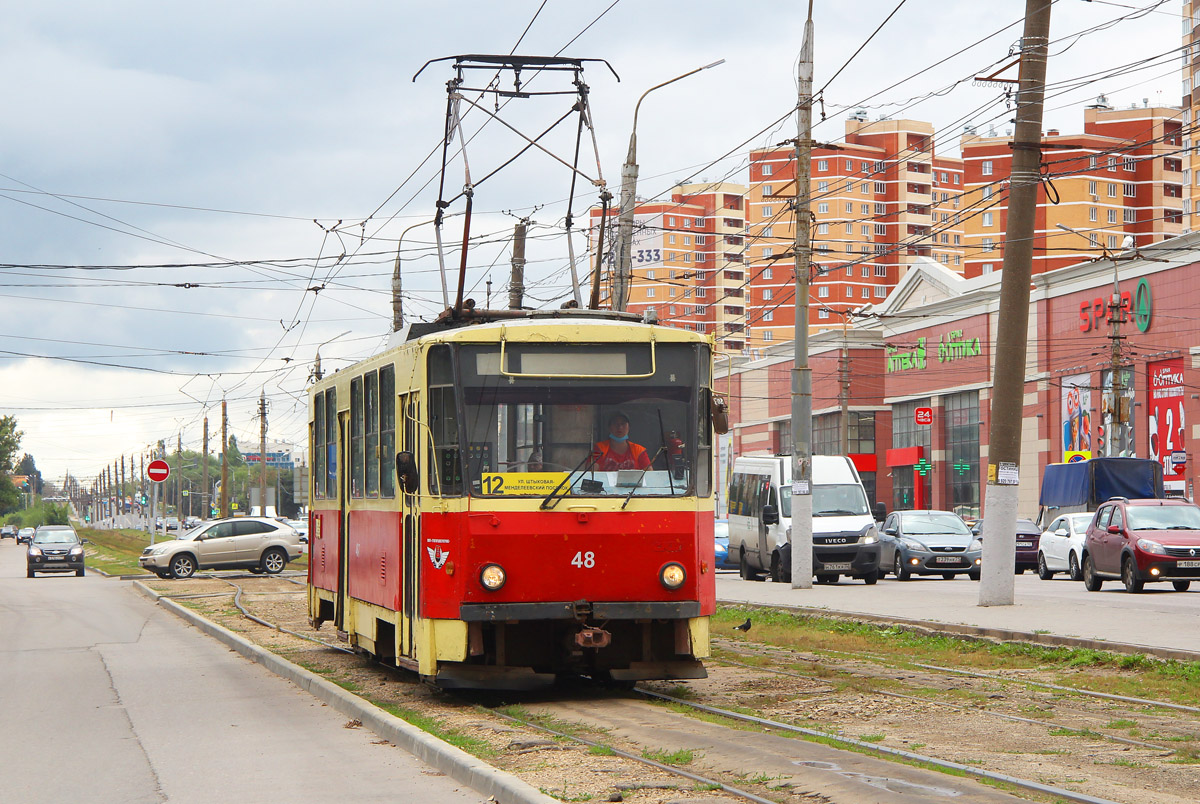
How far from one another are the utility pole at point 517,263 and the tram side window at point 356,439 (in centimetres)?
1768

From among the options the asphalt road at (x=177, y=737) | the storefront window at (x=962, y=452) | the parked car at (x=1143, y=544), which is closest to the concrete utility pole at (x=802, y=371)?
the parked car at (x=1143, y=544)

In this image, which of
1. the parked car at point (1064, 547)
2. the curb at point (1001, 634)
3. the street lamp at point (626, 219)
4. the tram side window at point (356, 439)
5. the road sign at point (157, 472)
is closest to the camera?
the curb at point (1001, 634)

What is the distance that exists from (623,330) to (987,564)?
10.7 meters

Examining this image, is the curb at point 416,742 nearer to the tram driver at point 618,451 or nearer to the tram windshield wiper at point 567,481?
the tram windshield wiper at point 567,481

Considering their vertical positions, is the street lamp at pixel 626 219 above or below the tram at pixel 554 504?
above

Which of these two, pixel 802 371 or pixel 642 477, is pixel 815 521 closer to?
pixel 802 371

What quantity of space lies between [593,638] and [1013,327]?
36.5 feet

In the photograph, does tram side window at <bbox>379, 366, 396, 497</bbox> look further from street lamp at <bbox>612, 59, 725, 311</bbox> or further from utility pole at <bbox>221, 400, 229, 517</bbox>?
utility pole at <bbox>221, 400, 229, 517</bbox>

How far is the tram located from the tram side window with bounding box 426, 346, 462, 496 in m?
0.01

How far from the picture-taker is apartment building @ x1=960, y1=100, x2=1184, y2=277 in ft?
303

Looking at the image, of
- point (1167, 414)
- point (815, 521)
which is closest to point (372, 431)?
point (815, 521)

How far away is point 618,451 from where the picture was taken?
452 inches

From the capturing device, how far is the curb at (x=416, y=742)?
750cm

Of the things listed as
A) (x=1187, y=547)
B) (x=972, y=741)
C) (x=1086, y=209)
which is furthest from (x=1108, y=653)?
(x=1086, y=209)
